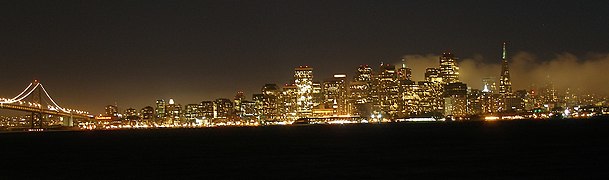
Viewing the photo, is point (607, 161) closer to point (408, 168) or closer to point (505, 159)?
point (505, 159)

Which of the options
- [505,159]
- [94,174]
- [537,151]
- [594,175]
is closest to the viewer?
[594,175]

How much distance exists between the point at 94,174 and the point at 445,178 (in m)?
23.0

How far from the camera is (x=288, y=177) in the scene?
51.2 metres

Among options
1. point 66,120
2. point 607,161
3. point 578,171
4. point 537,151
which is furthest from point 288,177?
point 66,120

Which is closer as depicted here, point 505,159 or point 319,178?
point 319,178

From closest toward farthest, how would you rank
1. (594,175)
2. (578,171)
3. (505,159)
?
(594,175) → (578,171) → (505,159)

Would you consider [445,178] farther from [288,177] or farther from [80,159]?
[80,159]

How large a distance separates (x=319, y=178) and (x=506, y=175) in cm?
1058

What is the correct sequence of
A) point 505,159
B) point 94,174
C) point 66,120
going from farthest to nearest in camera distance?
1. point 66,120
2. point 505,159
3. point 94,174

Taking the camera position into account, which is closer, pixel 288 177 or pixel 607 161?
pixel 288 177

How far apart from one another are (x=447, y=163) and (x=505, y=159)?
5.39m

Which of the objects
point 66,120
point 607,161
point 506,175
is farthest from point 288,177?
point 66,120

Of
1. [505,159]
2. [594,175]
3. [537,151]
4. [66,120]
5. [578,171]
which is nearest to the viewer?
[594,175]

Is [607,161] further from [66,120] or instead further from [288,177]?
[66,120]
